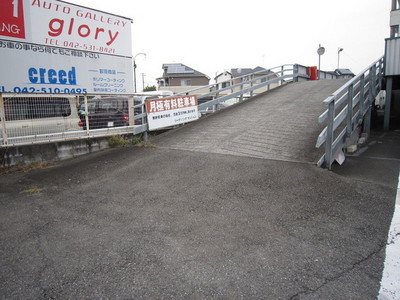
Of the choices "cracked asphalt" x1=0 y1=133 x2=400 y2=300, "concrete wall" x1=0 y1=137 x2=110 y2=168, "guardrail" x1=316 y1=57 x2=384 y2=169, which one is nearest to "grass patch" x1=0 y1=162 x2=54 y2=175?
"concrete wall" x1=0 y1=137 x2=110 y2=168

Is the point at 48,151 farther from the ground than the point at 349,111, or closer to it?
Answer: closer to it

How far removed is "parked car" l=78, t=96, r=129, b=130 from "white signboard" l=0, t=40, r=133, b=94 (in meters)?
1.11

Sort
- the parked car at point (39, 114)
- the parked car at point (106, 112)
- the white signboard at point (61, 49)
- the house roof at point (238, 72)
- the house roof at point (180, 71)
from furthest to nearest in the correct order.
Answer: the house roof at point (238, 72) < the house roof at point (180, 71) < the parked car at point (106, 112) < the white signboard at point (61, 49) < the parked car at point (39, 114)

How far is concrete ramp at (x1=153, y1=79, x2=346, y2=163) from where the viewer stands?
6.51 metres

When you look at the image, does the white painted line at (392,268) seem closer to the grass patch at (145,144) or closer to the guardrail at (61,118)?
the grass patch at (145,144)

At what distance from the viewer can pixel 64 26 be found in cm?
887

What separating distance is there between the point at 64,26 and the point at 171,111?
4186 mm

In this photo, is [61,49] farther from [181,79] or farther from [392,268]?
[181,79]

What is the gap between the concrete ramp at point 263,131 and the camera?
6515mm

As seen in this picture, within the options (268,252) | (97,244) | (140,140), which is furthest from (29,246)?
(140,140)

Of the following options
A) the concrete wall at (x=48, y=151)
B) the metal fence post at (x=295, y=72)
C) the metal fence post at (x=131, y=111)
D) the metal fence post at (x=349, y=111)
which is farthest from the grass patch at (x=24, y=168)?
the metal fence post at (x=295, y=72)

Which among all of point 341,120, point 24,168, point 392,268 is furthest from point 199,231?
point 24,168

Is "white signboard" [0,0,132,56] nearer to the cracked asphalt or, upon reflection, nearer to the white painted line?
the cracked asphalt

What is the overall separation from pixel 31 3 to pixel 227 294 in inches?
371
